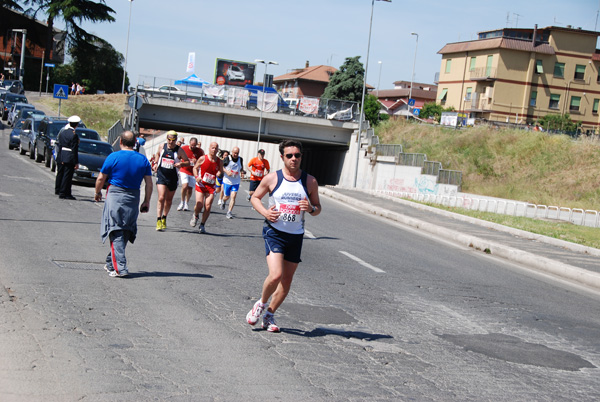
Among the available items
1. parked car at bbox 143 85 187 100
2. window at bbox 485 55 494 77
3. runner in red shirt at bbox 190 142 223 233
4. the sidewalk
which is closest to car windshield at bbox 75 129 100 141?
the sidewalk

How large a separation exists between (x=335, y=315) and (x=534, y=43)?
70739mm

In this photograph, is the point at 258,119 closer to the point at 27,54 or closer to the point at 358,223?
the point at 358,223

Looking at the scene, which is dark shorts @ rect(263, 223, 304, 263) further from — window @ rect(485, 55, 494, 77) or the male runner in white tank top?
window @ rect(485, 55, 494, 77)

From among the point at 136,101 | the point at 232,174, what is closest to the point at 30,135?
the point at 136,101

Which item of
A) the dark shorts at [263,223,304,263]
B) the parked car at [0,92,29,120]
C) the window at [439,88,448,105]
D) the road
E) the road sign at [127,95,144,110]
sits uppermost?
the window at [439,88,448,105]

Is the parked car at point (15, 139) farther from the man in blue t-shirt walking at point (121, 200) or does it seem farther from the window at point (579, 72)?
the window at point (579, 72)

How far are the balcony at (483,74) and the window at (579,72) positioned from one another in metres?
9.48

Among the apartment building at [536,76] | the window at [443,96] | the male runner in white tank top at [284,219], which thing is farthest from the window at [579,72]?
the male runner in white tank top at [284,219]

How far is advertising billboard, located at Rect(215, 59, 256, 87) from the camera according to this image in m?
81.8

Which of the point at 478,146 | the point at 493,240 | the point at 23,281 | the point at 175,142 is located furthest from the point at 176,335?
the point at 478,146

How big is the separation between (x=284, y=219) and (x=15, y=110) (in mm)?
45506

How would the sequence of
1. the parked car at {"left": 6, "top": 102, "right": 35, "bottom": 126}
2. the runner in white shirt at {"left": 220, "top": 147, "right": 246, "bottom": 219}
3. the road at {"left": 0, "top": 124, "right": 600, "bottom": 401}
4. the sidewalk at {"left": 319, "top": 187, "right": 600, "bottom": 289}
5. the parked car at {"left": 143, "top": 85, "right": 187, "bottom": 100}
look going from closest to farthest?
the road at {"left": 0, "top": 124, "right": 600, "bottom": 401} < the sidewalk at {"left": 319, "top": 187, "right": 600, "bottom": 289} < the runner in white shirt at {"left": 220, "top": 147, "right": 246, "bottom": 219} < the parked car at {"left": 6, "top": 102, "right": 35, "bottom": 126} < the parked car at {"left": 143, "top": 85, "right": 187, "bottom": 100}

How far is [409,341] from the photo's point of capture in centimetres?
706

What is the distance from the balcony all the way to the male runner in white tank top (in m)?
68.8
